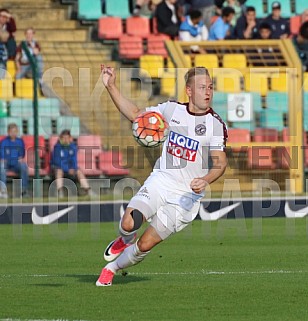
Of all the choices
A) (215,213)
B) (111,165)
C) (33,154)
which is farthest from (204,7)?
(215,213)

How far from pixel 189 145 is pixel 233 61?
10920 mm

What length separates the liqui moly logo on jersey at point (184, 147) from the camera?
8.86 meters

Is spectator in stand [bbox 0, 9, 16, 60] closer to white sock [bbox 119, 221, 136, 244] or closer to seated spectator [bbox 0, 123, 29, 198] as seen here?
seated spectator [bbox 0, 123, 29, 198]

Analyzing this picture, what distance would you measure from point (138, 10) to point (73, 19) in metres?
1.50

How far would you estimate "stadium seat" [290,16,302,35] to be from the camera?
2275 cm

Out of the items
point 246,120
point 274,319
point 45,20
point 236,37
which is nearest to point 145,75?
point 246,120

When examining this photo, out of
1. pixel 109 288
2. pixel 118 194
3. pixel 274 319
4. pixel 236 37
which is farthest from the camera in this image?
pixel 236 37

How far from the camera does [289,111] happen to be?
701 inches

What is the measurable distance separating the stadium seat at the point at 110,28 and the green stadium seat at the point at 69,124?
4.70 m

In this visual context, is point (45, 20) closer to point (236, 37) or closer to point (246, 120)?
point (236, 37)

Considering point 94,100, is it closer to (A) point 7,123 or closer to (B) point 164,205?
(A) point 7,123

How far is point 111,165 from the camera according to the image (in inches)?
690

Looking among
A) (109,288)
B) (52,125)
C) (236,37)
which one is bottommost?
(109,288)

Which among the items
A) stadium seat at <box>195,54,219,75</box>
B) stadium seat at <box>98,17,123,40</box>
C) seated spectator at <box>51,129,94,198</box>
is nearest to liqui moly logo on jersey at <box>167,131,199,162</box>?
seated spectator at <box>51,129,94,198</box>
